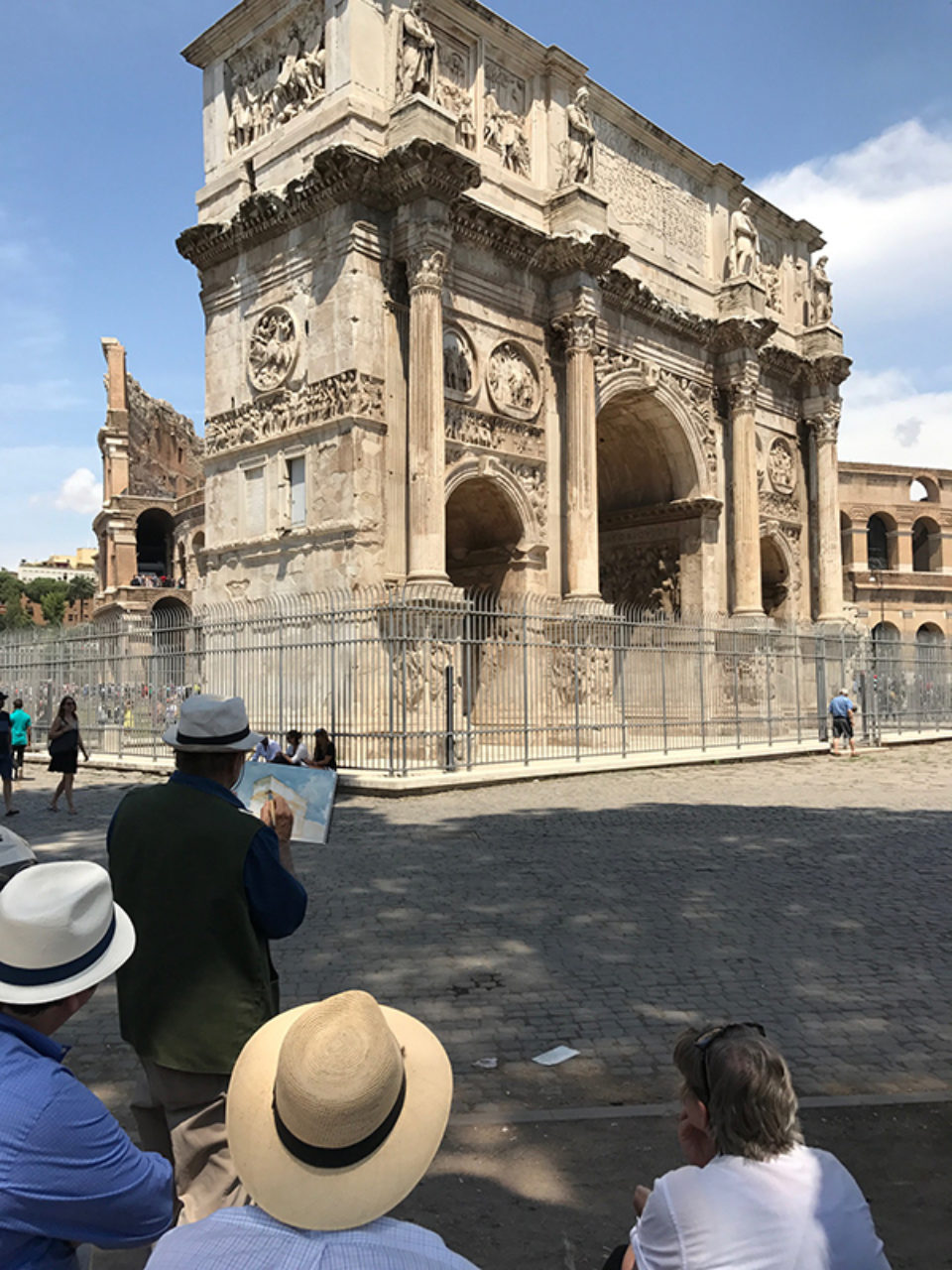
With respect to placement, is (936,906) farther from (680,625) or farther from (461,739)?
(680,625)

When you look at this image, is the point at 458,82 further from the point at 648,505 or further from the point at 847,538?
the point at 847,538

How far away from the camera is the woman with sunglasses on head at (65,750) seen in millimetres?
12336

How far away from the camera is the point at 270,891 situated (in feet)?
9.14

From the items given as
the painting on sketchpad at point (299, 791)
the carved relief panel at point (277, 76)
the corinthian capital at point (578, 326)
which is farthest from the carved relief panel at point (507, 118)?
the painting on sketchpad at point (299, 791)

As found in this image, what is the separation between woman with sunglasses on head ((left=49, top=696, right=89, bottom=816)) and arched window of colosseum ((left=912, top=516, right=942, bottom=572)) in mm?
42626

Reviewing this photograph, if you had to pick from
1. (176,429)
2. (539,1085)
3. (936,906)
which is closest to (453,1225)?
(539,1085)

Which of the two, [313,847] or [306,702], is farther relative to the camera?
[306,702]

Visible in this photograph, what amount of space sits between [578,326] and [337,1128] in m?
20.0

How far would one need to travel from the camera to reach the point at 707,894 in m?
7.43

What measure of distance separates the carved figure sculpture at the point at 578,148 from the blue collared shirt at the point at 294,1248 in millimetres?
21451

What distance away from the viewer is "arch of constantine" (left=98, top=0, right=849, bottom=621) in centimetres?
1714

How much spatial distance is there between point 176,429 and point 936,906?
193 ft

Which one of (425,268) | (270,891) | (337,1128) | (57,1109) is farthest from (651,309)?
(337,1128)

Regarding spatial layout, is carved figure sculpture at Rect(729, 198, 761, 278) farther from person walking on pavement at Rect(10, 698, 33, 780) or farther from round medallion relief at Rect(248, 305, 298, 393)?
person walking on pavement at Rect(10, 698, 33, 780)
